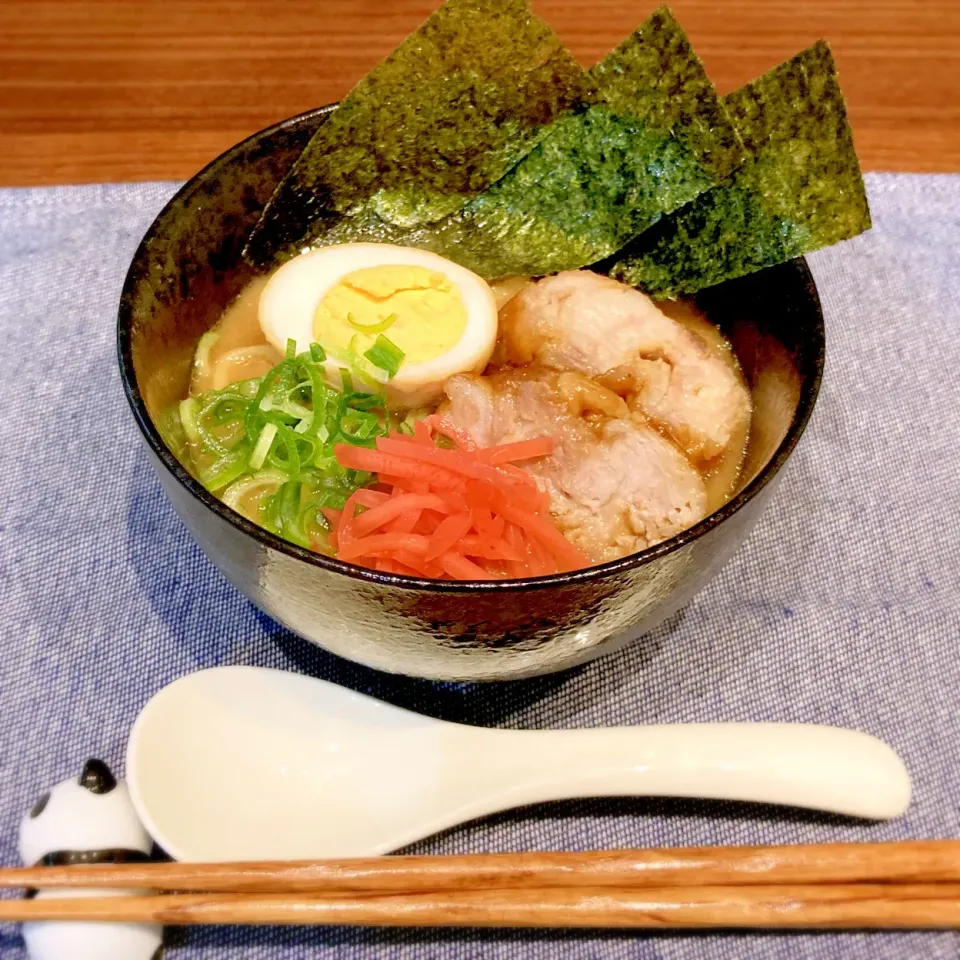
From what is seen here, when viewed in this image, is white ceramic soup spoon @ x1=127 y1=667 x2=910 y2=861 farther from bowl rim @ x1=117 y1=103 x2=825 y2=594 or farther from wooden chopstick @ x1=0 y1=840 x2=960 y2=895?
bowl rim @ x1=117 y1=103 x2=825 y2=594

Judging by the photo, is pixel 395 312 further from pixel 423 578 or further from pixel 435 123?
pixel 423 578

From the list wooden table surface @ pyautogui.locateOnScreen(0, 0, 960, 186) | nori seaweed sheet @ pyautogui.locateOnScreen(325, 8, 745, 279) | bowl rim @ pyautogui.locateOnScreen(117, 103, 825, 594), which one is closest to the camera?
bowl rim @ pyautogui.locateOnScreen(117, 103, 825, 594)

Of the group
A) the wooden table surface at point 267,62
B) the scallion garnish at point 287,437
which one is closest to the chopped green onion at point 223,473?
the scallion garnish at point 287,437

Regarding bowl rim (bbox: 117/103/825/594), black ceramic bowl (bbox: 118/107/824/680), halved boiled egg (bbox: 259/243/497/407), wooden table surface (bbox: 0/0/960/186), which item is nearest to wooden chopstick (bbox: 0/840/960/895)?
black ceramic bowl (bbox: 118/107/824/680)

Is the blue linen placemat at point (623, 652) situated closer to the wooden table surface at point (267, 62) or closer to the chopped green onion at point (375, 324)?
the chopped green onion at point (375, 324)

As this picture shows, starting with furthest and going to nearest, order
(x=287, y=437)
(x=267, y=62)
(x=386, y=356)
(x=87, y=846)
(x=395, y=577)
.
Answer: (x=267, y=62)
(x=386, y=356)
(x=287, y=437)
(x=87, y=846)
(x=395, y=577)

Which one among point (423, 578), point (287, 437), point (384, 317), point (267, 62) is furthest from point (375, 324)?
point (267, 62)

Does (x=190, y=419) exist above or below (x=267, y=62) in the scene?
below
